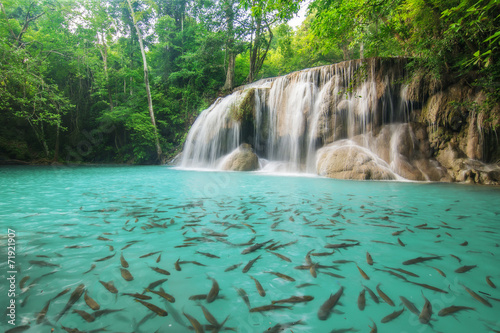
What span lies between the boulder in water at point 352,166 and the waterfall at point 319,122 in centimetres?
5

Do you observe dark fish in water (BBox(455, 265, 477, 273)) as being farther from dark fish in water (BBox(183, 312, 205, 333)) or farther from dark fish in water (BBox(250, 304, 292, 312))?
dark fish in water (BBox(183, 312, 205, 333))

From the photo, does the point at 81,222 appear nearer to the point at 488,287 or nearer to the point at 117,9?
the point at 488,287

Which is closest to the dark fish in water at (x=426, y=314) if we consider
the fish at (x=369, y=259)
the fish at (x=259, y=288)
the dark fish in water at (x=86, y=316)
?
the fish at (x=369, y=259)

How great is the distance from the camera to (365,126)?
1082 centimetres

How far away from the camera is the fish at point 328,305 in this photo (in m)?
1.26

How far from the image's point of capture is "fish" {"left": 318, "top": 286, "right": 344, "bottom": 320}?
1.26m

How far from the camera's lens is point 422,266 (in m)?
1.81

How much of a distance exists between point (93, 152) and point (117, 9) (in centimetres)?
1516

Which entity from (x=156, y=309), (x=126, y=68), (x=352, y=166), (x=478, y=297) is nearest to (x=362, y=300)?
(x=478, y=297)

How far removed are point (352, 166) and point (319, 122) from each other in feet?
12.1

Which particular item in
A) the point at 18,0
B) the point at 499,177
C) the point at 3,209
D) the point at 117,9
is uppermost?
the point at 117,9

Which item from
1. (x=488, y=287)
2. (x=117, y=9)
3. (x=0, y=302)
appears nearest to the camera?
(x=0, y=302)

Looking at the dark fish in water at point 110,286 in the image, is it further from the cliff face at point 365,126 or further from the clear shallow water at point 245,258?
the cliff face at point 365,126

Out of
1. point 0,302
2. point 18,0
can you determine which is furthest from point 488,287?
point 18,0
